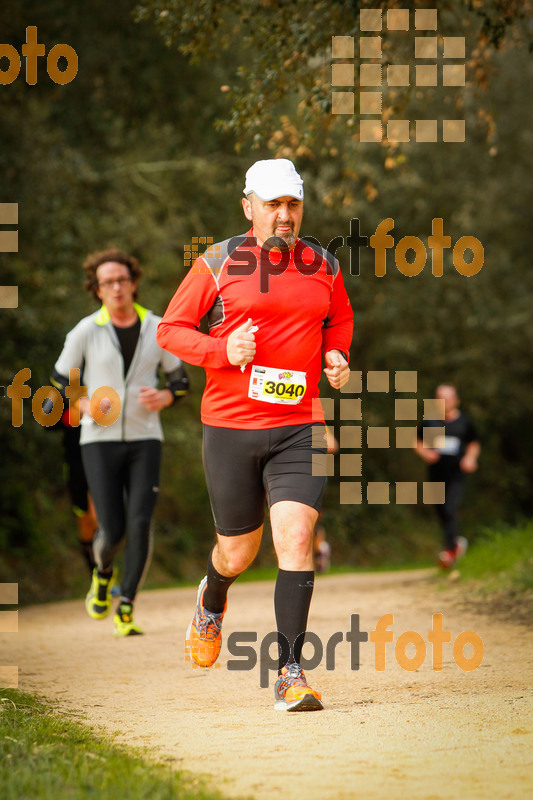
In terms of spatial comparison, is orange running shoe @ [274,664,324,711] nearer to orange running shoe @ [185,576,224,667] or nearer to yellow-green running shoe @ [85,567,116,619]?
orange running shoe @ [185,576,224,667]

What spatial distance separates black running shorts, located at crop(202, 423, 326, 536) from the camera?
495 centimetres

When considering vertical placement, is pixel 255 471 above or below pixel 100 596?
above

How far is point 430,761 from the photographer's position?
11.9 feet

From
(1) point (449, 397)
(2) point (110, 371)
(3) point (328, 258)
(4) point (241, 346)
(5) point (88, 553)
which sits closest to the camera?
(4) point (241, 346)

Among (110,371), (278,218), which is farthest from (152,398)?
(278,218)

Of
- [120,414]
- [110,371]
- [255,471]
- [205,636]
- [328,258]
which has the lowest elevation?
[205,636]

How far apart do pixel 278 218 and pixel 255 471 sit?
1.23 meters

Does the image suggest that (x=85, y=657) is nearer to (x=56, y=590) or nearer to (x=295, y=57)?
(x=295, y=57)

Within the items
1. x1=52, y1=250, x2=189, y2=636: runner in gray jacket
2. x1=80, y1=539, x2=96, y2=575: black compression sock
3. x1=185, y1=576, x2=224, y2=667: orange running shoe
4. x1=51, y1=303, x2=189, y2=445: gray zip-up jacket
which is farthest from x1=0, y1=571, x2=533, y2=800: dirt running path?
x1=51, y1=303, x2=189, y2=445: gray zip-up jacket

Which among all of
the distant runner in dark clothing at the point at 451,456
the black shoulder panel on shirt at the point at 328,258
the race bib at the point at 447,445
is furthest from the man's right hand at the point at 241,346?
the race bib at the point at 447,445

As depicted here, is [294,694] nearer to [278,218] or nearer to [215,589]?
[215,589]

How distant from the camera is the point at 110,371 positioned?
753cm

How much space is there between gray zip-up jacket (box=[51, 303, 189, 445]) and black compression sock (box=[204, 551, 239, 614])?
7.23 ft

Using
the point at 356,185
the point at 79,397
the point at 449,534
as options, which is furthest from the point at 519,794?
the point at 356,185
